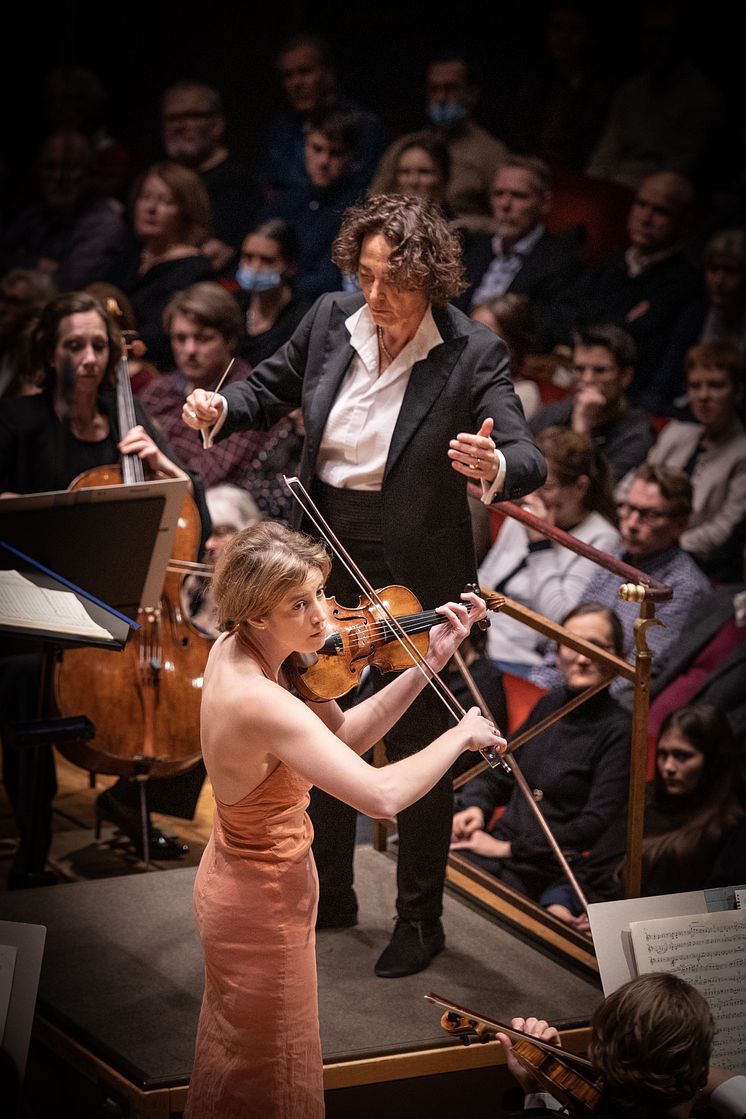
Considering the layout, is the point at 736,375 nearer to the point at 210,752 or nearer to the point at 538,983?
the point at 538,983

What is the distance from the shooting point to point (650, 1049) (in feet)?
7.26

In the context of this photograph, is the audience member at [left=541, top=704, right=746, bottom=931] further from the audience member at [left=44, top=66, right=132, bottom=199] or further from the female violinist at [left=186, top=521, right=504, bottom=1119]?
the audience member at [left=44, top=66, right=132, bottom=199]

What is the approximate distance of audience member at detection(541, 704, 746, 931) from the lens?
4039 millimetres

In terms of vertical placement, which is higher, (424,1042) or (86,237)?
(86,237)

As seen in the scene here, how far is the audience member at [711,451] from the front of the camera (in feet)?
16.3

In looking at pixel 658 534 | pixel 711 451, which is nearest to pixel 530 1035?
pixel 658 534

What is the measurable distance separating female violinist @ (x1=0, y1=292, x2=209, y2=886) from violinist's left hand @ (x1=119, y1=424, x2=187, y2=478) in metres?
0.10

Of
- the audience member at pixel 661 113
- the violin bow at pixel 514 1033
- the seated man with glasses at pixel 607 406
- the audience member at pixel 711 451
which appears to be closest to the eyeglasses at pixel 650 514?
the audience member at pixel 711 451

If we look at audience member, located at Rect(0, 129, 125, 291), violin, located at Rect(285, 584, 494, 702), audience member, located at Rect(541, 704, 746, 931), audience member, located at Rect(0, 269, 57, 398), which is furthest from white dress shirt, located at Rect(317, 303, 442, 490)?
audience member, located at Rect(0, 129, 125, 291)

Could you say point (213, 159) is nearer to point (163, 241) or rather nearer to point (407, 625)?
point (163, 241)

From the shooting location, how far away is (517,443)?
2.85 metres

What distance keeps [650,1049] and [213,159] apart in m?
5.14

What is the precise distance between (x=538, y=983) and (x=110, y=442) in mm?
1996

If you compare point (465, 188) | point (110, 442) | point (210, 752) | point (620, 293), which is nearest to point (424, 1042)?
point (210, 752)
